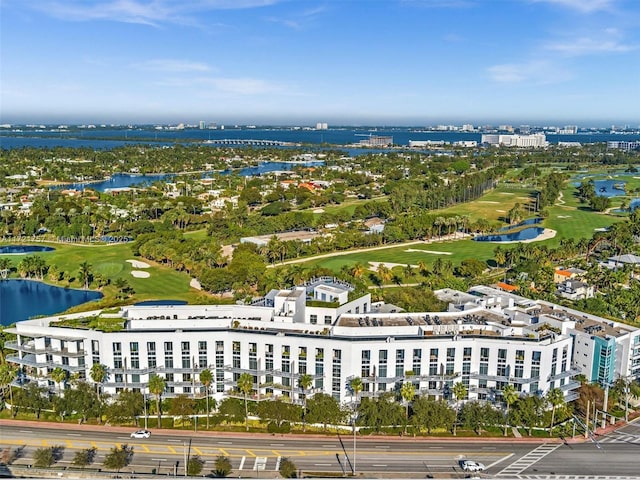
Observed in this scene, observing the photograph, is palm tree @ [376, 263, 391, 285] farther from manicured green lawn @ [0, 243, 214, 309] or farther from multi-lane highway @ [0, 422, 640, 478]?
multi-lane highway @ [0, 422, 640, 478]

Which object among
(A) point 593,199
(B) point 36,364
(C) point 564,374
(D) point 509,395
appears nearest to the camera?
(D) point 509,395

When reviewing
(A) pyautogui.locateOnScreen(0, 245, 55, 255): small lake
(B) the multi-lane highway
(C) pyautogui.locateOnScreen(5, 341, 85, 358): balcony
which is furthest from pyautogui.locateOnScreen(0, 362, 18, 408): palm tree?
(A) pyautogui.locateOnScreen(0, 245, 55, 255): small lake

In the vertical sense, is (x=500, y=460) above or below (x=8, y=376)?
below

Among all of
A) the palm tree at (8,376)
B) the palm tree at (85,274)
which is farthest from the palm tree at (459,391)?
the palm tree at (85,274)

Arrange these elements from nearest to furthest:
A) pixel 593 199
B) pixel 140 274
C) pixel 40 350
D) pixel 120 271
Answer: pixel 40 350 → pixel 140 274 → pixel 120 271 → pixel 593 199

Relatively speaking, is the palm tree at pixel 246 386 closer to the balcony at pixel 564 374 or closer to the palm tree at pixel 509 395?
the palm tree at pixel 509 395

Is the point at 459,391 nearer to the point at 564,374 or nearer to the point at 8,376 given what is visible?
the point at 564,374

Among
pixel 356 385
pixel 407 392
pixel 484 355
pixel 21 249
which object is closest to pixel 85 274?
pixel 21 249
